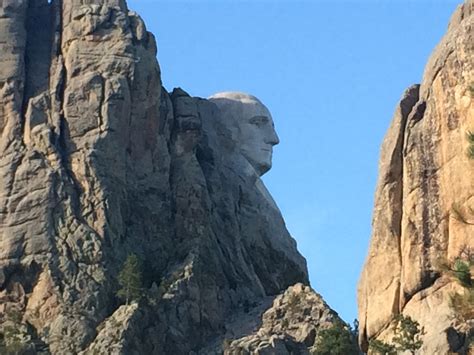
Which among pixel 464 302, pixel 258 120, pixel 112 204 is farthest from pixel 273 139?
pixel 464 302

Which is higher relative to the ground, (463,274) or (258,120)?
(258,120)

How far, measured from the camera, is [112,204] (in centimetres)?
14175

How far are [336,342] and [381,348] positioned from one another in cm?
3507

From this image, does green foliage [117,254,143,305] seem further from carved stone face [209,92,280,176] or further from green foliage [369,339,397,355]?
green foliage [369,339,397,355]

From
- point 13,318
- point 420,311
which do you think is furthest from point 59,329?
point 420,311

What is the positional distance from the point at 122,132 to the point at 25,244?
10.1 m

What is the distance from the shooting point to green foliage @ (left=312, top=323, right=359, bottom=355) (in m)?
128

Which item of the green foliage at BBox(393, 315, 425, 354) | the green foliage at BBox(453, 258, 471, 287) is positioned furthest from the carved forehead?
the green foliage at BBox(453, 258, 471, 287)

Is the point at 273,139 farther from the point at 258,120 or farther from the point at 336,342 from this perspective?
the point at 336,342

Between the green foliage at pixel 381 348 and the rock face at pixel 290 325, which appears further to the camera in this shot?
the rock face at pixel 290 325

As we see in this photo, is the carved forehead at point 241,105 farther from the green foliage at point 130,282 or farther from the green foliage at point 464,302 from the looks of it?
the green foliage at point 464,302

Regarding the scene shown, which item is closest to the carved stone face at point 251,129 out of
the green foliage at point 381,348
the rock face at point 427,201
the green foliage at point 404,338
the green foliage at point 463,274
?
the rock face at point 427,201

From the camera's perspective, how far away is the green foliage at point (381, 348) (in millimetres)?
93375

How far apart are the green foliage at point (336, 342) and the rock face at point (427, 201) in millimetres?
32705
